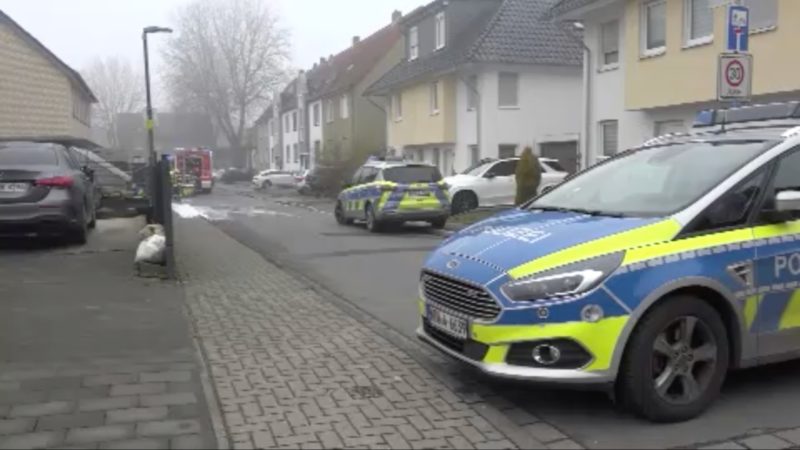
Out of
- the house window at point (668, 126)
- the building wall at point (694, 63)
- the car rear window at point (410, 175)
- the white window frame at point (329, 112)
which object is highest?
the white window frame at point (329, 112)

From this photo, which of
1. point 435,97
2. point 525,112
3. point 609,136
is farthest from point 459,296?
point 435,97

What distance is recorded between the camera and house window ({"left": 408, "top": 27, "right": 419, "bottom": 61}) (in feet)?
112

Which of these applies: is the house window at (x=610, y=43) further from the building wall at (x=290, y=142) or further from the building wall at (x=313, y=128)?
the building wall at (x=290, y=142)

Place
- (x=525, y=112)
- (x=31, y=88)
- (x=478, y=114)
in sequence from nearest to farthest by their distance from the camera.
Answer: (x=478, y=114) < (x=525, y=112) < (x=31, y=88)

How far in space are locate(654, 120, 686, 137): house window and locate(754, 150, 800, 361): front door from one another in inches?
520

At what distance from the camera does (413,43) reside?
34.6 meters

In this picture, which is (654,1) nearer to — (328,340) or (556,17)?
(556,17)

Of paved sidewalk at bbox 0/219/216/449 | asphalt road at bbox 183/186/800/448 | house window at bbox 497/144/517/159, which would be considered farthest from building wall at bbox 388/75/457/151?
paved sidewalk at bbox 0/219/216/449

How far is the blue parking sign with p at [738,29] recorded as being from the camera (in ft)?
29.1

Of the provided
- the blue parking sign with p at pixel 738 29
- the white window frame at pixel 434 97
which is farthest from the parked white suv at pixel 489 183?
the blue parking sign with p at pixel 738 29

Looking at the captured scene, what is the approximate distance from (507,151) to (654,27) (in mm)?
10837

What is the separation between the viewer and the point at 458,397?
5.07 m

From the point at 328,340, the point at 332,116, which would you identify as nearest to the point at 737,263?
the point at 328,340

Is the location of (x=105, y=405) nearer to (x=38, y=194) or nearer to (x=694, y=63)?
(x=38, y=194)
